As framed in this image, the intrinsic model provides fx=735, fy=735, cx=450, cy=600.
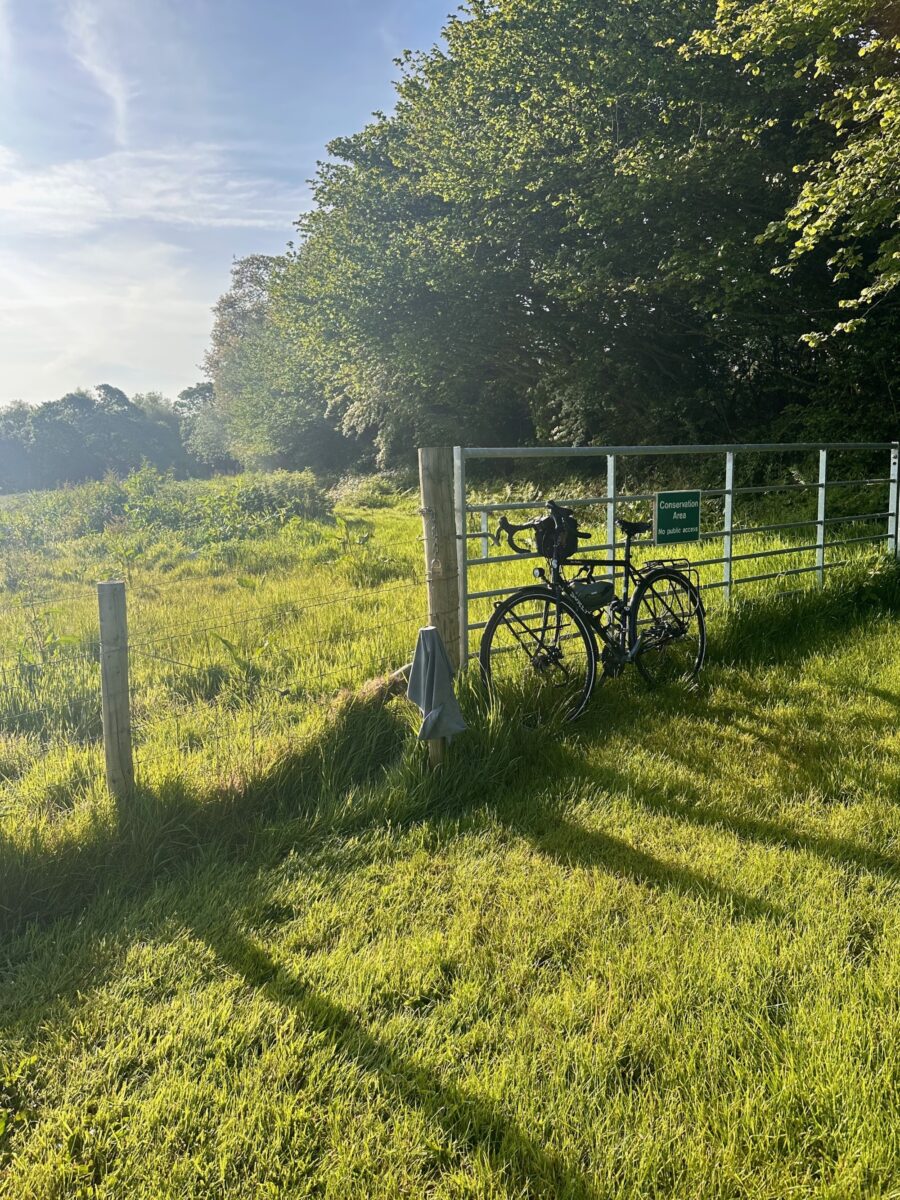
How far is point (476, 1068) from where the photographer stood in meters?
2.18

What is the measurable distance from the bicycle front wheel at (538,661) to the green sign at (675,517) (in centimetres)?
149

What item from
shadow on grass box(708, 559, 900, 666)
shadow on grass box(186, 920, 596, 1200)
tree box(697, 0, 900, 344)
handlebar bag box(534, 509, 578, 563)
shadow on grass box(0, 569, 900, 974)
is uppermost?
tree box(697, 0, 900, 344)

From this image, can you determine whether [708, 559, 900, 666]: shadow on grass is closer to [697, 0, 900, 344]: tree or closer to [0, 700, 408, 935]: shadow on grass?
[0, 700, 408, 935]: shadow on grass

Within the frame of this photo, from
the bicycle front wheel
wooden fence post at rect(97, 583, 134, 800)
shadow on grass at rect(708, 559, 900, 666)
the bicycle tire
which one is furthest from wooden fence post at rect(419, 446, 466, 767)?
shadow on grass at rect(708, 559, 900, 666)

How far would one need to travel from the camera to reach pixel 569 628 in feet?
18.2

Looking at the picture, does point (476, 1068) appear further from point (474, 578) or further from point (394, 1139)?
point (474, 578)

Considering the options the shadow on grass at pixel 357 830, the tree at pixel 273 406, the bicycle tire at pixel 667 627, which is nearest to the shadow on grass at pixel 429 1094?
the shadow on grass at pixel 357 830

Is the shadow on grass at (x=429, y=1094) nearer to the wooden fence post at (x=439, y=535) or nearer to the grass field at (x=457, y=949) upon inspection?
the grass field at (x=457, y=949)

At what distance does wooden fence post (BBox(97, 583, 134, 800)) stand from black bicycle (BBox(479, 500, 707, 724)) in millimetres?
2085

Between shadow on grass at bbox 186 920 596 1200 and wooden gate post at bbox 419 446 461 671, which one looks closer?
shadow on grass at bbox 186 920 596 1200

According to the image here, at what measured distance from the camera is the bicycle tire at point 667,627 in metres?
5.49

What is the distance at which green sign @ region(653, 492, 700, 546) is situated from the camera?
20.0ft

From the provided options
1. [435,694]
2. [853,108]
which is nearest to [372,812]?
[435,694]

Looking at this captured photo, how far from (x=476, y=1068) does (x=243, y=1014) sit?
81cm
